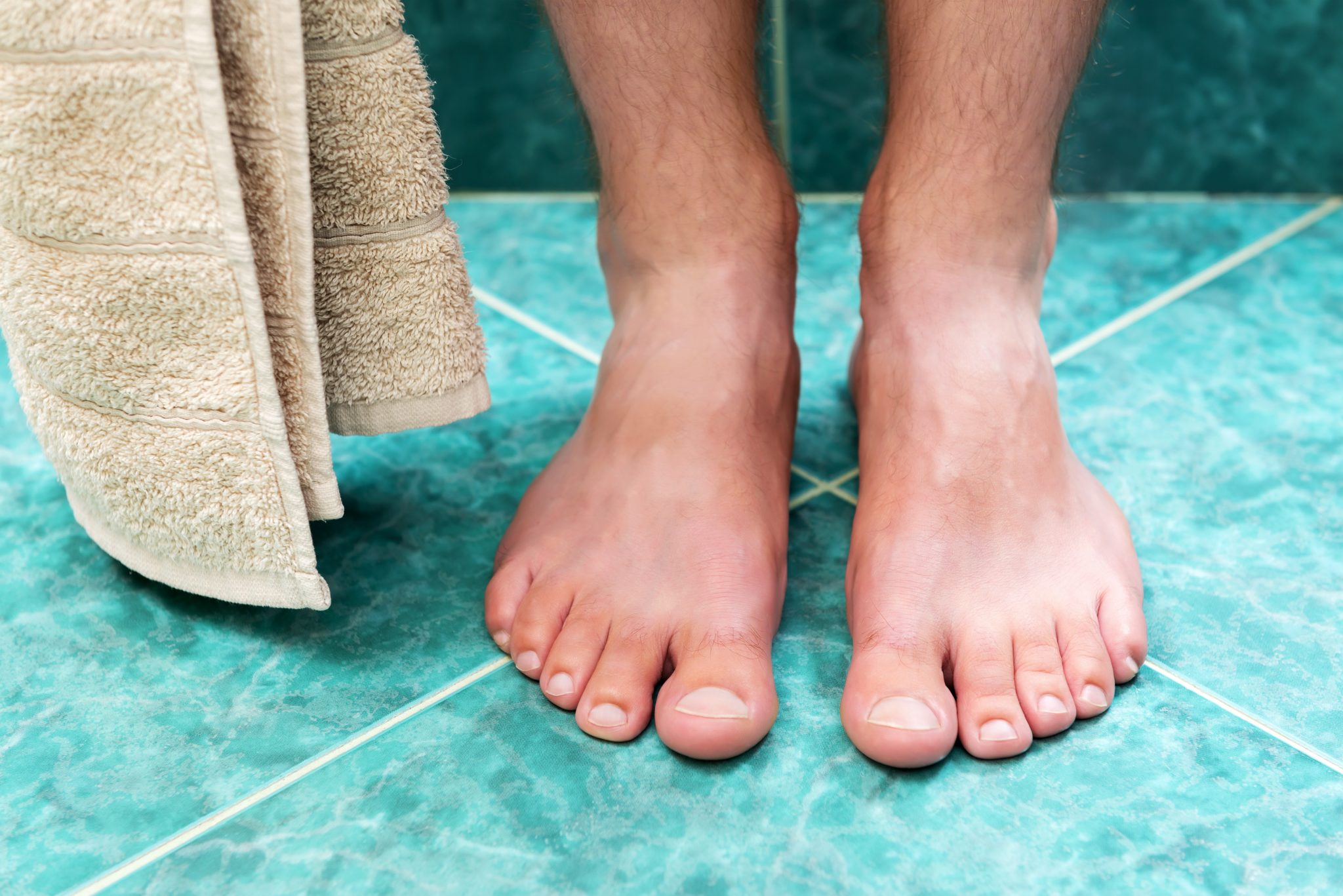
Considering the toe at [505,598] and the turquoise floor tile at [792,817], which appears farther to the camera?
the toe at [505,598]

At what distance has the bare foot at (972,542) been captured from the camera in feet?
2.01

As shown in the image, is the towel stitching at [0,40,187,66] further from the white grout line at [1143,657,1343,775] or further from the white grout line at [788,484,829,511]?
the white grout line at [1143,657,1343,775]

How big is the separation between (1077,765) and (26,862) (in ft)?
1.72

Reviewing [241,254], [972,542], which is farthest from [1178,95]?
[241,254]

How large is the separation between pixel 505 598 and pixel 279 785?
165 millimetres

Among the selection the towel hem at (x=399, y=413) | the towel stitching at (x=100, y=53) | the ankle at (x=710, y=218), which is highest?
the towel stitching at (x=100, y=53)

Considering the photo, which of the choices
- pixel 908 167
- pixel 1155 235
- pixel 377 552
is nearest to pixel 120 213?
pixel 377 552

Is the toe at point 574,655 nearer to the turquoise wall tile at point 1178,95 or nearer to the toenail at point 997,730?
the toenail at point 997,730

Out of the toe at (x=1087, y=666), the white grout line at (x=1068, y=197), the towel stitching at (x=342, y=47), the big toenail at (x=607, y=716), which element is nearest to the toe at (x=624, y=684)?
the big toenail at (x=607, y=716)

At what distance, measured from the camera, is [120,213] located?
0.58 m

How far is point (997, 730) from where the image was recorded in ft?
1.97

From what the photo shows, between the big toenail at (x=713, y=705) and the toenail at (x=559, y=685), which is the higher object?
the big toenail at (x=713, y=705)

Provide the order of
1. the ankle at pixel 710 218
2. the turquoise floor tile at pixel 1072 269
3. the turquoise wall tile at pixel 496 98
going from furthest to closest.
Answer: the turquoise wall tile at pixel 496 98, the turquoise floor tile at pixel 1072 269, the ankle at pixel 710 218

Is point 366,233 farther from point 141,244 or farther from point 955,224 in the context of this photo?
point 955,224
